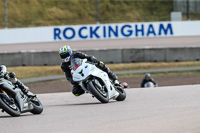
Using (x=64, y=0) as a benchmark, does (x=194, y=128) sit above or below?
below

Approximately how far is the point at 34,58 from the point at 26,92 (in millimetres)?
16602

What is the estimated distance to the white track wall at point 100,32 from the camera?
29.1m

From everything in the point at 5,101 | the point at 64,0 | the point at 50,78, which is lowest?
the point at 50,78

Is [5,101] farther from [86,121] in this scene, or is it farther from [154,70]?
[154,70]

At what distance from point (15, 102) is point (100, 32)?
21.5 metres

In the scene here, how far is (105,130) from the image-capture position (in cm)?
644

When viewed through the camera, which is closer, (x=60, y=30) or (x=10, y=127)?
(x=10, y=127)

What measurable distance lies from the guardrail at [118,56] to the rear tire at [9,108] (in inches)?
654

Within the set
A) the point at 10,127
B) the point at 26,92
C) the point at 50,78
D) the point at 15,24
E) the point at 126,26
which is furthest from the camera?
the point at 15,24

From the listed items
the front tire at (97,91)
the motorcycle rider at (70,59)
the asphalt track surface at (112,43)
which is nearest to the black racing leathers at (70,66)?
the motorcycle rider at (70,59)

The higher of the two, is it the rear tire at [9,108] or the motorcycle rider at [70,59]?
the motorcycle rider at [70,59]

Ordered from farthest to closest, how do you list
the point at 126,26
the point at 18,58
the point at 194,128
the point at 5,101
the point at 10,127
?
the point at 126,26 < the point at 18,58 < the point at 5,101 < the point at 10,127 < the point at 194,128

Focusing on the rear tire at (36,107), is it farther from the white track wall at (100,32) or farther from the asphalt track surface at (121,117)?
the white track wall at (100,32)

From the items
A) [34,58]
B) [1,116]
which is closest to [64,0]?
[34,58]
